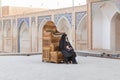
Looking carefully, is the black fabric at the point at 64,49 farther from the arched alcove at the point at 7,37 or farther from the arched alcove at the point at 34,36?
the arched alcove at the point at 7,37

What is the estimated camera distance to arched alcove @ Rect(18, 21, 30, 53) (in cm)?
2098

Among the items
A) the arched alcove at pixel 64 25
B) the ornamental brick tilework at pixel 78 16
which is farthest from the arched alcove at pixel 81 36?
the arched alcove at pixel 64 25

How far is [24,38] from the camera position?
2138 centimetres

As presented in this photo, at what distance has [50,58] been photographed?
7379 millimetres

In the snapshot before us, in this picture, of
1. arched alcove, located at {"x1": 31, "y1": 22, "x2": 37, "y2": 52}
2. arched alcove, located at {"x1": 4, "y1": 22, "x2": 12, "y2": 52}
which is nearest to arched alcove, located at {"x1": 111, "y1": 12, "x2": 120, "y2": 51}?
arched alcove, located at {"x1": 31, "y1": 22, "x2": 37, "y2": 52}

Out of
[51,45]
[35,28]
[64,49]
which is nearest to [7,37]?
[35,28]

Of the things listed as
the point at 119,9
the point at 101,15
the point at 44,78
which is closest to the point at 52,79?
the point at 44,78

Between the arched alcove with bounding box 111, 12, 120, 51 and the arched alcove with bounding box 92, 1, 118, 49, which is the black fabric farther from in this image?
the arched alcove with bounding box 111, 12, 120, 51

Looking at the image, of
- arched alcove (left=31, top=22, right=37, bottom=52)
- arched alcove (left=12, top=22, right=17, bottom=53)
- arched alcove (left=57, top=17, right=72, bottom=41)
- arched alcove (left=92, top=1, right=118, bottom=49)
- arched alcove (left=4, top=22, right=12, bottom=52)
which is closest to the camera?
arched alcove (left=92, top=1, right=118, bottom=49)

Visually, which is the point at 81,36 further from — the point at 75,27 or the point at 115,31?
the point at 115,31

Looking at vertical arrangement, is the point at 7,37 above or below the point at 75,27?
below

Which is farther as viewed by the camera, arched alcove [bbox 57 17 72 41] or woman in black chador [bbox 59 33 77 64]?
arched alcove [bbox 57 17 72 41]

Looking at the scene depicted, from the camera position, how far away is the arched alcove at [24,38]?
20984mm

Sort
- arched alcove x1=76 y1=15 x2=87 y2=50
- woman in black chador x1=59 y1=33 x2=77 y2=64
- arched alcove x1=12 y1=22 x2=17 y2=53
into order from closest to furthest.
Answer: woman in black chador x1=59 y1=33 x2=77 y2=64 → arched alcove x1=76 y1=15 x2=87 y2=50 → arched alcove x1=12 y1=22 x2=17 y2=53
